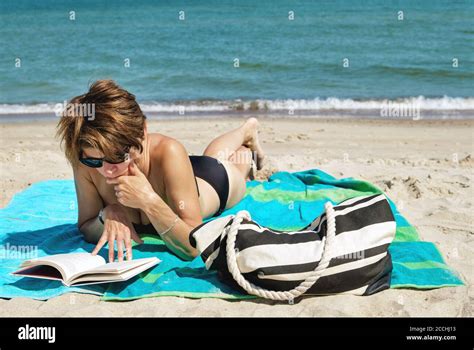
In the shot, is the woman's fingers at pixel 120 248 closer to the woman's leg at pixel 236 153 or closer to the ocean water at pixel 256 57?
the woman's leg at pixel 236 153

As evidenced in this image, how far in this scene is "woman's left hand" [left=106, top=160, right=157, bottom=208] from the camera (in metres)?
3.88

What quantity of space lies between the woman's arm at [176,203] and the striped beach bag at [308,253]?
275 millimetres

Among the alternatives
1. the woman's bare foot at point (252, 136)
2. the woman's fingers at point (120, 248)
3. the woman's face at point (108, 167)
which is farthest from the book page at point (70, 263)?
the woman's bare foot at point (252, 136)

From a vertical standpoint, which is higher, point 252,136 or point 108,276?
point 252,136

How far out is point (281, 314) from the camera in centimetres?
350

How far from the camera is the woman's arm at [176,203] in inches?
155

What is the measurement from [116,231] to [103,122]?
0.76 meters

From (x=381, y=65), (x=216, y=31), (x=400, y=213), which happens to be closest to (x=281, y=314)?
(x=400, y=213)

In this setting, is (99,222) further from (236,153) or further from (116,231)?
(236,153)

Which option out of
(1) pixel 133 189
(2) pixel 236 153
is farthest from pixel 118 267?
(2) pixel 236 153

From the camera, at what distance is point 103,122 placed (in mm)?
3617

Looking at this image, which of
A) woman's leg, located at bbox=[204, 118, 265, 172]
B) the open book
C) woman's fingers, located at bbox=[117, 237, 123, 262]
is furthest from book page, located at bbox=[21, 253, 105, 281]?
woman's leg, located at bbox=[204, 118, 265, 172]

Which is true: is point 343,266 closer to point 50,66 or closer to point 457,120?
point 457,120

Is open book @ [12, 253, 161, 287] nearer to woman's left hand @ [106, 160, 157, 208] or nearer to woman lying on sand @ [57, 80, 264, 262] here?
woman lying on sand @ [57, 80, 264, 262]
